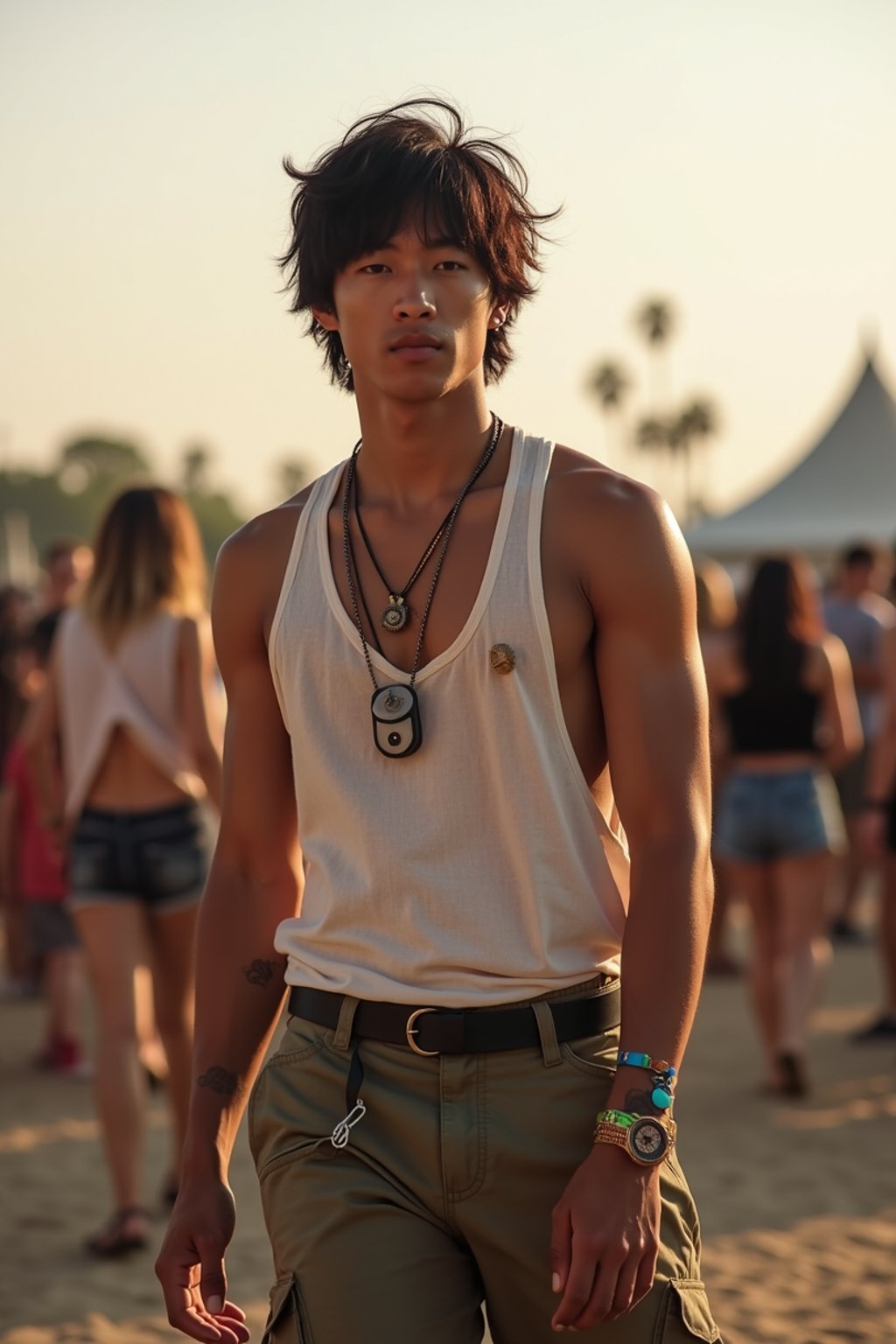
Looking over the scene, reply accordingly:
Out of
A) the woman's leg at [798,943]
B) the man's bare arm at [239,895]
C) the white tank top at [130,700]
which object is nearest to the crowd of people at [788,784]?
the woman's leg at [798,943]

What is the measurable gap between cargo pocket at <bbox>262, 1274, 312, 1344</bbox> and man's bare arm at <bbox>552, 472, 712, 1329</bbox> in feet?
1.38

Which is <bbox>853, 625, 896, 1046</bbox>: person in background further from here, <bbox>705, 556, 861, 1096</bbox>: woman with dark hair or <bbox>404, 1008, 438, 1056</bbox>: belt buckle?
<bbox>404, 1008, 438, 1056</bbox>: belt buckle

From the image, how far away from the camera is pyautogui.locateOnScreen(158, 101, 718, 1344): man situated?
2.54m

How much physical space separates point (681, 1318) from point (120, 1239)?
4012 millimetres

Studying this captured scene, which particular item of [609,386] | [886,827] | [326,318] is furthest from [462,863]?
[609,386]

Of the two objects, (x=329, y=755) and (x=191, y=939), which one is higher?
(x=329, y=755)

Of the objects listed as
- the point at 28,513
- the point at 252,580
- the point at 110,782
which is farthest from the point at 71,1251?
the point at 28,513

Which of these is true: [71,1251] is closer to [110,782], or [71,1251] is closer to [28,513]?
[110,782]

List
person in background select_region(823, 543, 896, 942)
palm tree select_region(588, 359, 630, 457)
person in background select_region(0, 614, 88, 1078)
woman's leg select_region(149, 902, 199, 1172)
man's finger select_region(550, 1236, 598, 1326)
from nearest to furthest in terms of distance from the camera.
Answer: man's finger select_region(550, 1236, 598, 1326) < woman's leg select_region(149, 902, 199, 1172) < person in background select_region(0, 614, 88, 1078) < person in background select_region(823, 543, 896, 942) < palm tree select_region(588, 359, 630, 457)

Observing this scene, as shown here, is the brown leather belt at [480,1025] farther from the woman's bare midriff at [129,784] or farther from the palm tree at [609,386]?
the palm tree at [609,386]

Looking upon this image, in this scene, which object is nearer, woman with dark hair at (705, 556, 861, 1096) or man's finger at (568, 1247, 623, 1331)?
man's finger at (568, 1247, 623, 1331)

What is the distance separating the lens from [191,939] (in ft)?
20.6

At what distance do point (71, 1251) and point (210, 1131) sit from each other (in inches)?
148

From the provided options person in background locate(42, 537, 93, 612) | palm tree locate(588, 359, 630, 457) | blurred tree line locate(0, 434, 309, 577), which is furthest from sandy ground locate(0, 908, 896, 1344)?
blurred tree line locate(0, 434, 309, 577)
